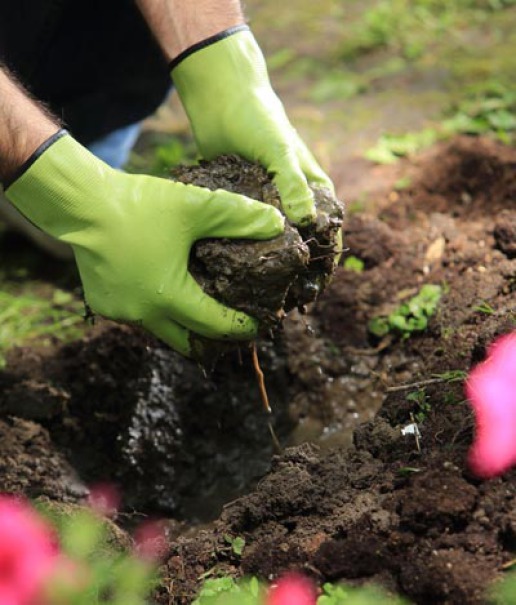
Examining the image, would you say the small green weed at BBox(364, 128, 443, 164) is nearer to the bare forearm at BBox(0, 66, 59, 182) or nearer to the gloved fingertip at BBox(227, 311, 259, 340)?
the gloved fingertip at BBox(227, 311, 259, 340)

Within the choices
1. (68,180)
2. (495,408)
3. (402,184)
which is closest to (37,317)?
(68,180)

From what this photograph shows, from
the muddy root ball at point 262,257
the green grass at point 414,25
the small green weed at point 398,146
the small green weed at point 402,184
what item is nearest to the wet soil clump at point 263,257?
the muddy root ball at point 262,257

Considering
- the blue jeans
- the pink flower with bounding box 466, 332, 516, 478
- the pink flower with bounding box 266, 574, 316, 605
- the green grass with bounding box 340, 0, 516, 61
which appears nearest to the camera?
the pink flower with bounding box 266, 574, 316, 605

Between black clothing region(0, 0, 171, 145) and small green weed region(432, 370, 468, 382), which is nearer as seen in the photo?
small green weed region(432, 370, 468, 382)

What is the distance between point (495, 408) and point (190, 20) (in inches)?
57.0

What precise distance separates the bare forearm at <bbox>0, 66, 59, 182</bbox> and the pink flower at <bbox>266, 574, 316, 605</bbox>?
1.20 metres

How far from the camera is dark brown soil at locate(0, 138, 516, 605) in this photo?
174 centimetres

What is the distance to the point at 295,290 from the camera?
88.8 inches

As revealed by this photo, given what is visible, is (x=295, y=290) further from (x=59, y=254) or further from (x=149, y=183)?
(x=59, y=254)

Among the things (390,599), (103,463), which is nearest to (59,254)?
(103,463)

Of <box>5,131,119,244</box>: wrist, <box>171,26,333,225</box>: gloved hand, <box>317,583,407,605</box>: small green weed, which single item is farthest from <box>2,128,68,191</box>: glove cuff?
<box>317,583,407,605</box>: small green weed

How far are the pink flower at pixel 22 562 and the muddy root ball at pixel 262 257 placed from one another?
0.73m

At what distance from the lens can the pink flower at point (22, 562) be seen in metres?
1.48

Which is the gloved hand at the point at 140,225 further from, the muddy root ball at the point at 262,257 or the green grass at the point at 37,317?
the green grass at the point at 37,317
